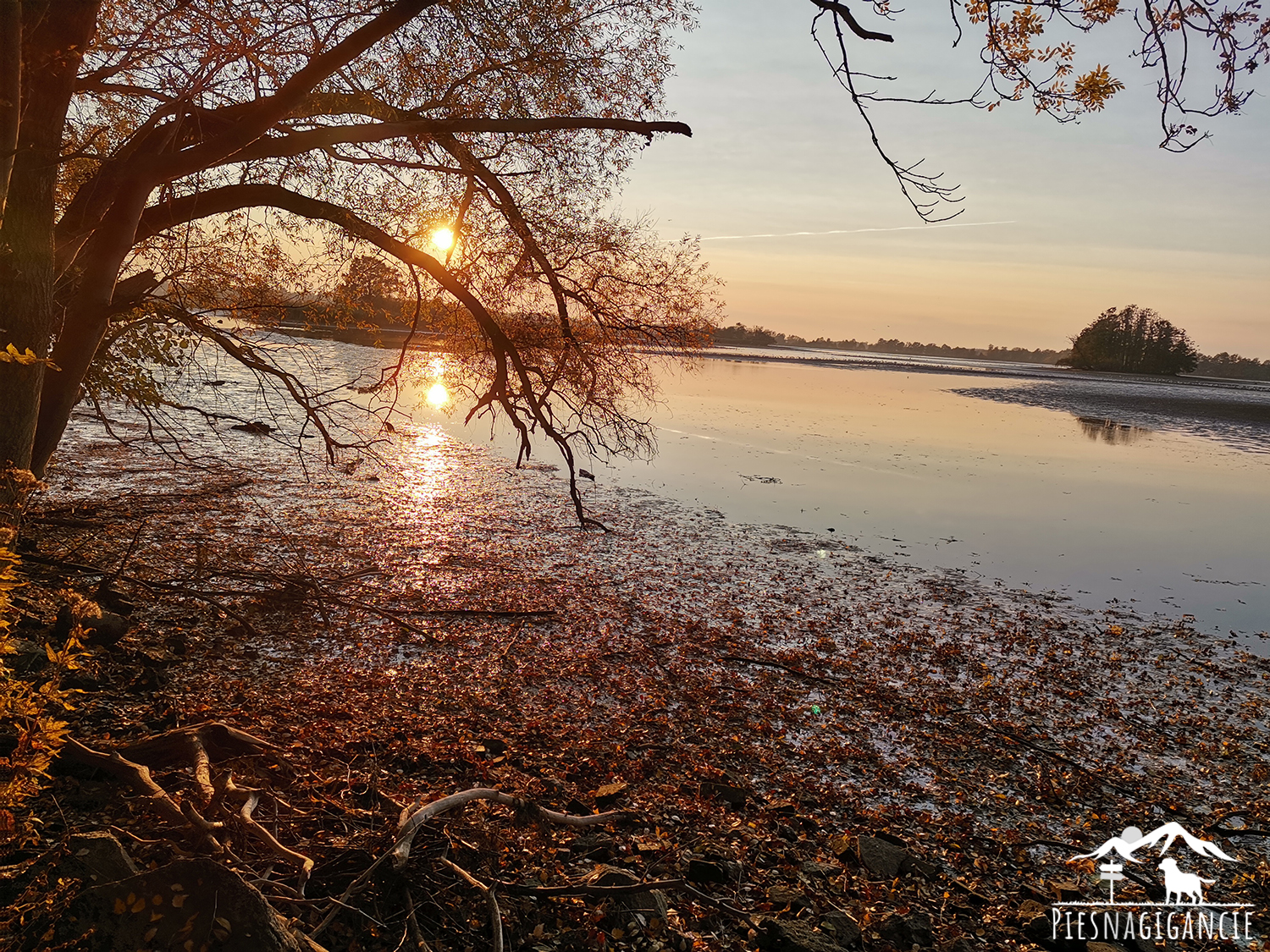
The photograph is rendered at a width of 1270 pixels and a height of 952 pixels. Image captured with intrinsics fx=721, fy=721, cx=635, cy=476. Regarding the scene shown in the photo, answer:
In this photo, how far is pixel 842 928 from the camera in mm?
4324

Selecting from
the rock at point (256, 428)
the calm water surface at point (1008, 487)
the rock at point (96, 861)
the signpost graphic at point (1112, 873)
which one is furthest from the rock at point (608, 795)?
the rock at point (256, 428)

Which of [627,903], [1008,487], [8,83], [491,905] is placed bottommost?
[627,903]

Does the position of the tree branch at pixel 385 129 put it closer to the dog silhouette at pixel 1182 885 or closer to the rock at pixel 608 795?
the rock at pixel 608 795

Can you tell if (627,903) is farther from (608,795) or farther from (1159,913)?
(1159,913)

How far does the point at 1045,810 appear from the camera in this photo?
5.95m

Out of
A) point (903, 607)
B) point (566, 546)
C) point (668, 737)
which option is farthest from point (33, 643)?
point (903, 607)

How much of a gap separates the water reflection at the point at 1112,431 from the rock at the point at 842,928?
3339cm

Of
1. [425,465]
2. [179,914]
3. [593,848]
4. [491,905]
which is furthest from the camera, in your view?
[425,465]

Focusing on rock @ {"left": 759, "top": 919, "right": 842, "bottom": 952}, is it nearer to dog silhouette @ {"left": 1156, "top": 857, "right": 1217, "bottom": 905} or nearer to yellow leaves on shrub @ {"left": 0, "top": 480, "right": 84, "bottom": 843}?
dog silhouette @ {"left": 1156, "top": 857, "right": 1217, "bottom": 905}

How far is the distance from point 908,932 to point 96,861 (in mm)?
4475

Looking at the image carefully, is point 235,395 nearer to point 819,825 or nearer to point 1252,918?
point 819,825

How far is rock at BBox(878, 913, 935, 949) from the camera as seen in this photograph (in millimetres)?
4375

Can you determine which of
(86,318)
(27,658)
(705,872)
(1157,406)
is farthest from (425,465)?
(1157,406)

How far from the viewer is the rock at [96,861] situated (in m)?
3.40
